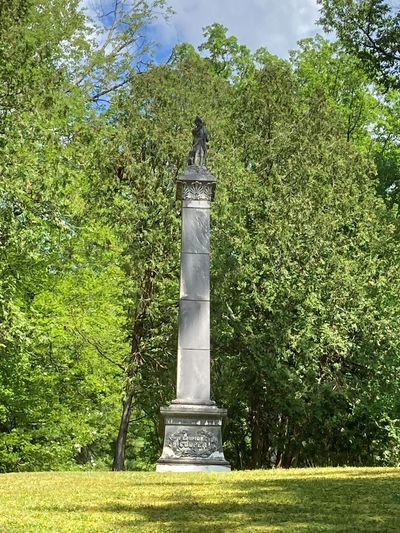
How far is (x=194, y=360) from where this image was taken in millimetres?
13938

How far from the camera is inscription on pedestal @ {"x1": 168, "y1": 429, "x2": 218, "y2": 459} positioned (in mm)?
13461

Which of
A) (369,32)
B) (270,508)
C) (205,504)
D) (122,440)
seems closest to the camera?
(270,508)

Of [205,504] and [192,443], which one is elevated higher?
[205,504]

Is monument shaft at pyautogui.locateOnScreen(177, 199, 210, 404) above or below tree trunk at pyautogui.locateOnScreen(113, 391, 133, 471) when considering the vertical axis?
above

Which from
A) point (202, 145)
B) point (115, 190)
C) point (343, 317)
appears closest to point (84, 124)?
point (115, 190)

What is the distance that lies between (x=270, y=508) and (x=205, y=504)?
2.35ft

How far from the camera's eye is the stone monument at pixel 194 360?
44.2ft

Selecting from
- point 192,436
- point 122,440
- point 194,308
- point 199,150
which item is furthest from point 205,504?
point 122,440

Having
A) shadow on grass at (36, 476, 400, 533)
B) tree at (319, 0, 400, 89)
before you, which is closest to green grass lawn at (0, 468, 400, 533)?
shadow on grass at (36, 476, 400, 533)

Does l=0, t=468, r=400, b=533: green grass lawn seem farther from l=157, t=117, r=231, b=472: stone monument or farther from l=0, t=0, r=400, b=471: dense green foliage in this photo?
l=0, t=0, r=400, b=471: dense green foliage

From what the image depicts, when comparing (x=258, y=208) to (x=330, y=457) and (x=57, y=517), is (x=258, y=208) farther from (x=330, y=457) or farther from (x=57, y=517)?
(x=57, y=517)

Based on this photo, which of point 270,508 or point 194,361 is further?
point 194,361

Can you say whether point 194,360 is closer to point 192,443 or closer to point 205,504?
point 192,443

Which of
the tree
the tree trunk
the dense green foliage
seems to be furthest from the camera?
the tree trunk
